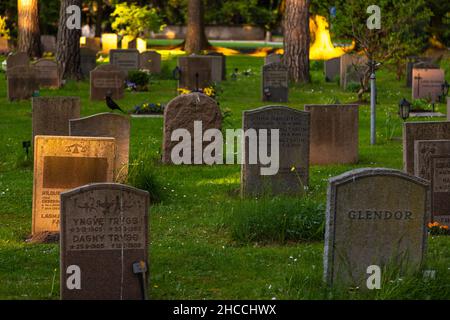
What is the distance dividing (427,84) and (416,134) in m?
14.9

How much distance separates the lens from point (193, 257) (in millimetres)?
10398

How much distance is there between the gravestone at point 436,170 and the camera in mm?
11555

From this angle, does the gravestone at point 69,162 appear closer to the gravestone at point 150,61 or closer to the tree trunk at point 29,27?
the gravestone at point 150,61

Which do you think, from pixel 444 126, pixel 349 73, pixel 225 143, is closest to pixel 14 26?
pixel 349 73

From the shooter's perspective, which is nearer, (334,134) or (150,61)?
(334,134)

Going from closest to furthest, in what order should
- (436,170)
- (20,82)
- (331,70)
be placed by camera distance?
1. (436,170)
2. (20,82)
3. (331,70)

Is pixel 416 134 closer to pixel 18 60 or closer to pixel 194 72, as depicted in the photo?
pixel 194 72

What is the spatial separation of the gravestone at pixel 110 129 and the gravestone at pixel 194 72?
49.8 ft

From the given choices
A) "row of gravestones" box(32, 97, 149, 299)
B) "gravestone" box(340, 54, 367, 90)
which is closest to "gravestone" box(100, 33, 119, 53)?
"gravestone" box(340, 54, 367, 90)

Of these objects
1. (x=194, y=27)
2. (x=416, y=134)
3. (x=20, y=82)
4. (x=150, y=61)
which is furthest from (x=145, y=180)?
(x=194, y=27)

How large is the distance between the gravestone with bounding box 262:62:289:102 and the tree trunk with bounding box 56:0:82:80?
24.0ft

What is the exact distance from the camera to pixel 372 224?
8883 millimetres

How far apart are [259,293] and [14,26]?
4858cm
